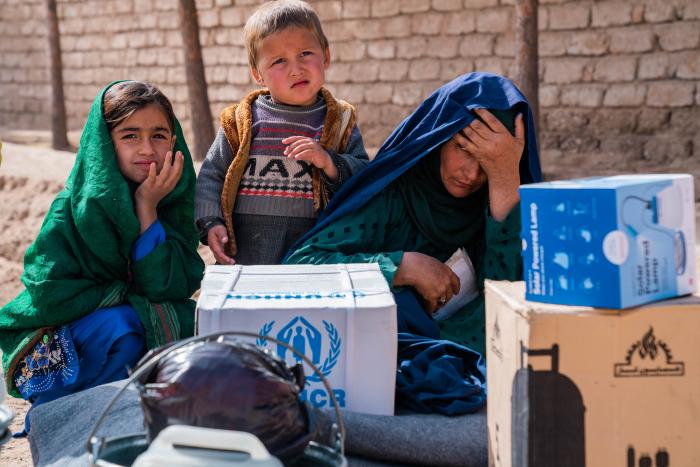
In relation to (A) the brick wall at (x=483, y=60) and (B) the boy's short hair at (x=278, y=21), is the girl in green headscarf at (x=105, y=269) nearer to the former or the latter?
(B) the boy's short hair at (x=278, y=21)

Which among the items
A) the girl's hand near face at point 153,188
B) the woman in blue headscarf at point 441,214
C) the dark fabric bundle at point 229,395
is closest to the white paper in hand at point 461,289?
the woman in blue headscarf at point 441,214

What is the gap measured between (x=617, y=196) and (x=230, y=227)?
1.75 m

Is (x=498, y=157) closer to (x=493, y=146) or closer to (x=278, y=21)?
(x=493, y=146)

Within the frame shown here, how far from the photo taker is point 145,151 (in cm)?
328

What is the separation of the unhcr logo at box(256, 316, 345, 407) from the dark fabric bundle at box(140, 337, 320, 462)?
1.42ft

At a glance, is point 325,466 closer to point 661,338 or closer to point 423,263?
point 661,338

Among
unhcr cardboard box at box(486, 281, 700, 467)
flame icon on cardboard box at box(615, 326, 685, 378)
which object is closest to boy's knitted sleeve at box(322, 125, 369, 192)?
unhcr cardboard box at box(486, 281, 700, 467)

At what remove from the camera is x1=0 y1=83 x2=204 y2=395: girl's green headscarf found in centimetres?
317

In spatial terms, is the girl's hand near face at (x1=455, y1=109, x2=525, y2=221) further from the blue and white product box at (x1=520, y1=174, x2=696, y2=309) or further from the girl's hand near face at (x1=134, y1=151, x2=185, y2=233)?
the girl's hand near face at (x1=134, y1=151, x2=185, y2=233)

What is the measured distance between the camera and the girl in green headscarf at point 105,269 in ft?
10.4

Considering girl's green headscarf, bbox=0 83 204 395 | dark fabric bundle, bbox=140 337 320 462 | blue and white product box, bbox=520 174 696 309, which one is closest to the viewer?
dark fabric bundle, bbox=140 337 320 462

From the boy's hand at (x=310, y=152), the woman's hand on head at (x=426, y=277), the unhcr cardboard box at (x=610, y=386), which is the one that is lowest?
the unhcr cardboard box at (x=610, y=386)

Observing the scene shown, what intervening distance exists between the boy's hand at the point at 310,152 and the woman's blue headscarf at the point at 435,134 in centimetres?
9

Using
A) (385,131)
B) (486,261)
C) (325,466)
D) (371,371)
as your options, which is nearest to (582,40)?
(385,131)
